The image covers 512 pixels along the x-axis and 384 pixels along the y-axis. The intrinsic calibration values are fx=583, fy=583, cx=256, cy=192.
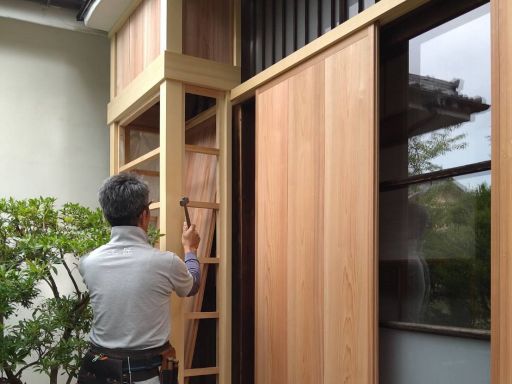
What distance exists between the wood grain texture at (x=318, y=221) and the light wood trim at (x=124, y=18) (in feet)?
4.16

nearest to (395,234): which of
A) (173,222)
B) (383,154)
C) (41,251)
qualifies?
(383,154)

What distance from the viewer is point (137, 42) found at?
3676 mm

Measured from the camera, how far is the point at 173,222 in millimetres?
3064

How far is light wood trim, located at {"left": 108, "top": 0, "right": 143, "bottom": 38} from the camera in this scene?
372cm

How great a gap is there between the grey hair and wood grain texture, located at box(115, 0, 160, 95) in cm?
107

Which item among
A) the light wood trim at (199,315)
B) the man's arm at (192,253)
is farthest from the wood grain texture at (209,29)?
the light wood trim at (199,315)

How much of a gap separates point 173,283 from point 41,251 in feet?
2.57

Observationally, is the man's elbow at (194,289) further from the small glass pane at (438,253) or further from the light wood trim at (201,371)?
the small glass pane at (438,253)

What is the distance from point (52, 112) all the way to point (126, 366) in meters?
2.45

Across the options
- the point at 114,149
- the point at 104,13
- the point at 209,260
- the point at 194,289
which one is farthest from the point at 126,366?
the point at 104,13

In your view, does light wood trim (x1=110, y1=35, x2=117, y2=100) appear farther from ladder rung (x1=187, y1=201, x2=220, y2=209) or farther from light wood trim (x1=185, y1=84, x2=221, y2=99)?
ladder rung (x1=187, y1=201, x2=220, y2=209)

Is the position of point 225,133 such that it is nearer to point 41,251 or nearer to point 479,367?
point 41,251

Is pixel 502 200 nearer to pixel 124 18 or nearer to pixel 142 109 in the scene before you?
pixel 142 109

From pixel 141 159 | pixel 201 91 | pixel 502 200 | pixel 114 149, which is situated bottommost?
pixel 502 200
